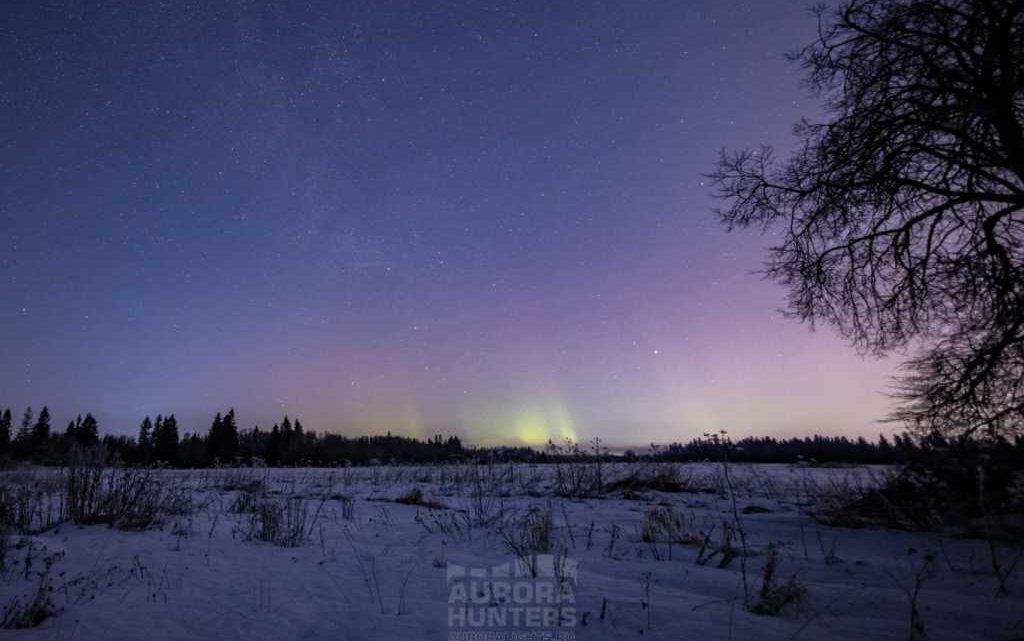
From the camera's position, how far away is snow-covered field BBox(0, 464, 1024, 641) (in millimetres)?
2586

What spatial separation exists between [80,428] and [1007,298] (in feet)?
397

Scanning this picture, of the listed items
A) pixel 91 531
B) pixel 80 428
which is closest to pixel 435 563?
pixel 91 531

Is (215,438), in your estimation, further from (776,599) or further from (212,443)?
(776,599)

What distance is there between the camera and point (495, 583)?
3.31 metres

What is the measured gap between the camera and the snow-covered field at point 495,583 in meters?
2.59

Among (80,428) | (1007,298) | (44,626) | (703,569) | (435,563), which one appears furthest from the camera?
(80,428)

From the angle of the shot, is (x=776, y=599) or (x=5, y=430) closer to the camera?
(x=776, y=599)

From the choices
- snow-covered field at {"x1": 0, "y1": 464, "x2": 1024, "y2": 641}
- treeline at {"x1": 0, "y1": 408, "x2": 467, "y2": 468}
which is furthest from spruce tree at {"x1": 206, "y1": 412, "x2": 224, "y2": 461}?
snow-covered field at {"x1": 0, "y1": 464, "x2": 1024, "y2": 641}

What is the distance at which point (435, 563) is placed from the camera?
4.04m

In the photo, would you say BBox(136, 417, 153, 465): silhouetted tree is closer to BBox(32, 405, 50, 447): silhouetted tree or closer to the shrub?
BBox(32, 405, 50, 447): silhouetted tree

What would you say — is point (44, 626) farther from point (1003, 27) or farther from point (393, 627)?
point (1003, 27)

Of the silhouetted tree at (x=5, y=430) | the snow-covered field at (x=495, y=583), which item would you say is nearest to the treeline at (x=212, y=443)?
the silhouetted tree at (x=5, y=430)

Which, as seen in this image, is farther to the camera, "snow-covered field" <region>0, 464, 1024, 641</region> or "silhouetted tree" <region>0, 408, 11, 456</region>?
"silhouetted tree" <region>0, 408, 11, 456</region>

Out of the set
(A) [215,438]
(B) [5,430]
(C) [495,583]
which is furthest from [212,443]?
(C) [495,583]
